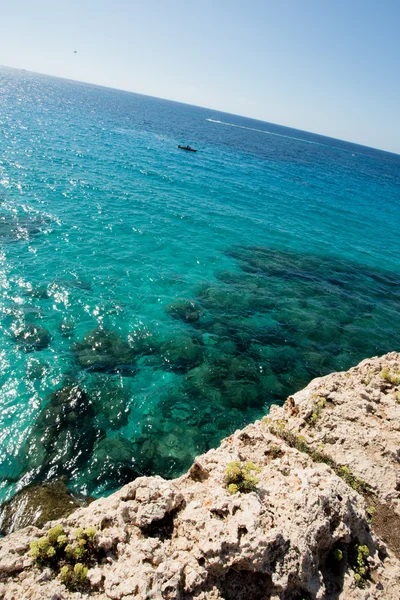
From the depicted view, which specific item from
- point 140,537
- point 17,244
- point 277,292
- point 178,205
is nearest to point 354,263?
point 277,292

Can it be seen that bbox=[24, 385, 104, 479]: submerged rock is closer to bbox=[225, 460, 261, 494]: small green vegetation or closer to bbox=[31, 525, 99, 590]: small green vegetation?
bbox=[31, 525, 99, 590]: small green vegetation

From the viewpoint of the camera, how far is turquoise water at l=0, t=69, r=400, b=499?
17828 mm

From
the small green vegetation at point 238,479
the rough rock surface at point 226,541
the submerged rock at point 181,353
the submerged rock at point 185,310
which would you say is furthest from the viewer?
the submerged rock at point 185,310

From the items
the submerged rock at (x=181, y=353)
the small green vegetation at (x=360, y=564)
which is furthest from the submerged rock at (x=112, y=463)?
the small green vegetation at (x=360, y=564)

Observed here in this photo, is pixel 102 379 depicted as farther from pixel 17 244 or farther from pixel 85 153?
pixel 85 153

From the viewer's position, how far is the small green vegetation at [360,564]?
9383 mm

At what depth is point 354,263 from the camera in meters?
44.8

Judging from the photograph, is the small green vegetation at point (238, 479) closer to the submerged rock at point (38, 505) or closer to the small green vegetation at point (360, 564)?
the small green vegetation at point (360, 564)

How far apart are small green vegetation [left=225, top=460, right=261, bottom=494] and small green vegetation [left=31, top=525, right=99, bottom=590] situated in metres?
4.00

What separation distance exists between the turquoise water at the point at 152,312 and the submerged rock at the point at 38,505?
56 cm

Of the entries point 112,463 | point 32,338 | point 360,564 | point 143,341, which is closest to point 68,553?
point 112,463

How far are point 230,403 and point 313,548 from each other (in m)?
11.7

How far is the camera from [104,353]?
22344mm

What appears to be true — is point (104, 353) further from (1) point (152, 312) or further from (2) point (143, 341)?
(1) point (152, 312)
